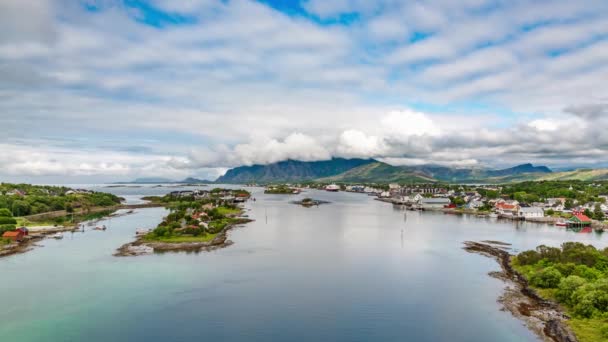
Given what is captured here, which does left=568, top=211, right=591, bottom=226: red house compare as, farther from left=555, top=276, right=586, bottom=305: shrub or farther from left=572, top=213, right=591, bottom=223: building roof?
left=555, top=276, right=586, bottom=305: shrub

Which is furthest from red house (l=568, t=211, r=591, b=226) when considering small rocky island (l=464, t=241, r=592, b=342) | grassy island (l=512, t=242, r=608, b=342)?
grassy island (l=512, t=242, r=608, b=342)

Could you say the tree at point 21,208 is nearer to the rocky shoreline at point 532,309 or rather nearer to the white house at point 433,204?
the rocky shoreline at point 532,309

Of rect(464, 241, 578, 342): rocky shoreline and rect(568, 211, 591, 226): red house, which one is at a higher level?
rect(568, 211, 591, 226): red house

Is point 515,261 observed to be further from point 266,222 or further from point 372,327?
point 266,222

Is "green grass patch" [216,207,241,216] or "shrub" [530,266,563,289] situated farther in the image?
"green grass patch" [216,207,241,216]

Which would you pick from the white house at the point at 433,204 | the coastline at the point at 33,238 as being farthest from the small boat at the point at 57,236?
the white house at the point at 433,204


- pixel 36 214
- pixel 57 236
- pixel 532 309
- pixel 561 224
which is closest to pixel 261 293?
pixel 532 309

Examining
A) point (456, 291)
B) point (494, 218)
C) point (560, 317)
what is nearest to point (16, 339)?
point (456, 291)

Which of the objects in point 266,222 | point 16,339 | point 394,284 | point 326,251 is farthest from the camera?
point 266,222
